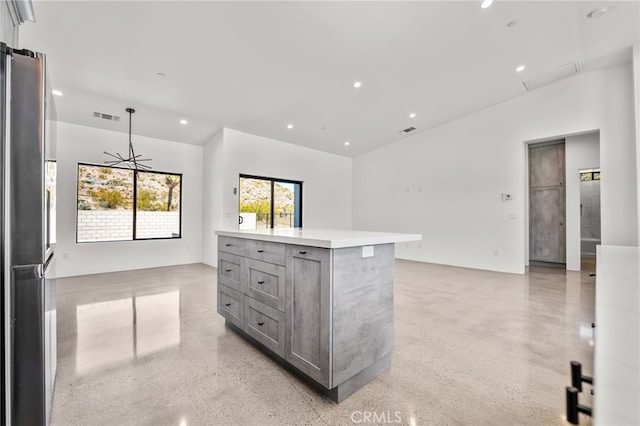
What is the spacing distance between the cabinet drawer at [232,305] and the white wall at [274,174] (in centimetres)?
312

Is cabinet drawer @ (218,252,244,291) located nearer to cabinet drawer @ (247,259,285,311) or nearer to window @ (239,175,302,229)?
cabinet drawer @ (247,259,285,311)

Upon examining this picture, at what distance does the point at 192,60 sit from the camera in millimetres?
3516

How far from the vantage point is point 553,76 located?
16.4ft

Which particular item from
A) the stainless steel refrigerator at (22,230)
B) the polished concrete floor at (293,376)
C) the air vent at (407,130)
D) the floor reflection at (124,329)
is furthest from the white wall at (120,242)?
the stainless steel refrigerator at (22,230)

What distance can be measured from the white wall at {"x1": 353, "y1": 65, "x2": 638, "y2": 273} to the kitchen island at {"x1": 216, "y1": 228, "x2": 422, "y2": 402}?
487cm

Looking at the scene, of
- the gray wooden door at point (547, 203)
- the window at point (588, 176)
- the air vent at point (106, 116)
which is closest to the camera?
the air vent at point (106, 116)

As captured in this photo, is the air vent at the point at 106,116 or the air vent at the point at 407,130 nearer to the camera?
the air vent at the point at 106,116

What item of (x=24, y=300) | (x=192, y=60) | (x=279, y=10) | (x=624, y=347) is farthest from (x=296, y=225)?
(x=624, y=347)

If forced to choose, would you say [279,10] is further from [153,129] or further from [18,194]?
[153,129]

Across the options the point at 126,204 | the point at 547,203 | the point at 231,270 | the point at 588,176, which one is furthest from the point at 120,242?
the point at 588,176

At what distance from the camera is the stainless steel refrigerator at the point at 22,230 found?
1161 millimetres

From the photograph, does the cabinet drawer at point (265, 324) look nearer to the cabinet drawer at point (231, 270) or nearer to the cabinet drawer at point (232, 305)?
the cabinet drawer at point (232, 305)

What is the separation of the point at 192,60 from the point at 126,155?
335 cm

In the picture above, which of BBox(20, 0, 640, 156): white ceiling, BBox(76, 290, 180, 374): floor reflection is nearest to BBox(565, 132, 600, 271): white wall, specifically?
BBox(20, 0, 640, 156): white ceiling
